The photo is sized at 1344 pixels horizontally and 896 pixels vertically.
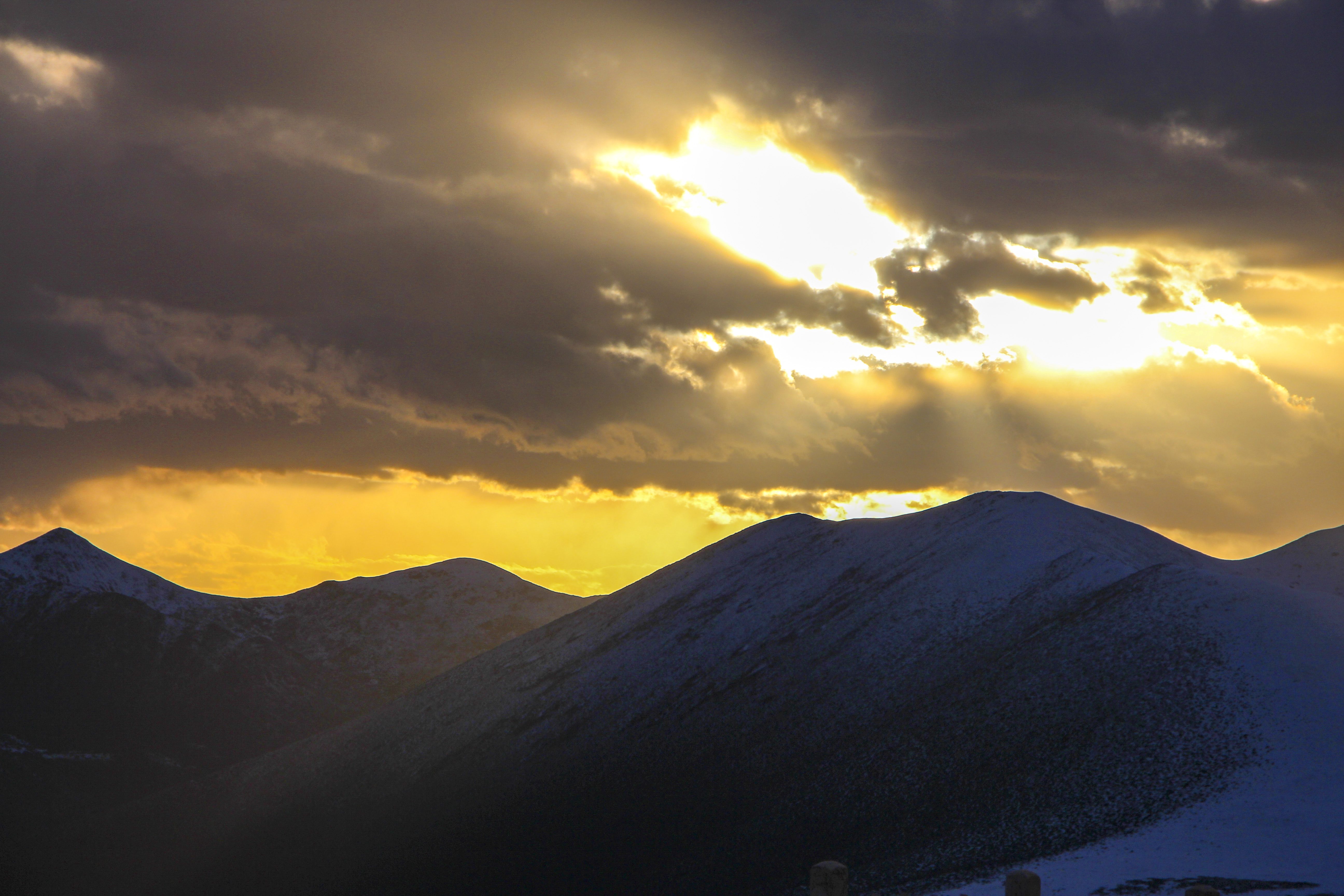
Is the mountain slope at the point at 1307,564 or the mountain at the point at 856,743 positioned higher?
the mountain slope at the point at 1307,564

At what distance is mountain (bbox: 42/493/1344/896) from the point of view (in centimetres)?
5106

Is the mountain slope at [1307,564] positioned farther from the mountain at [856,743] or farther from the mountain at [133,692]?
the mountain at [133,692]

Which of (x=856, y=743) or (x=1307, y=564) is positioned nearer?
(x=856, y=743)

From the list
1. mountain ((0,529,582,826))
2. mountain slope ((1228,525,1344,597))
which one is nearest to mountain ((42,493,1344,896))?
mountain slope ((1228,525,1344,597))

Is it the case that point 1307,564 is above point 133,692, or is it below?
above

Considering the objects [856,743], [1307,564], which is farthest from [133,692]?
[1307,564]

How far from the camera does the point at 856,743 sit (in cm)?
7381

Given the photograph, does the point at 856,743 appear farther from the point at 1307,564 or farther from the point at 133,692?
the point at 133,692

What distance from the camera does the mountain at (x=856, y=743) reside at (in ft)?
168

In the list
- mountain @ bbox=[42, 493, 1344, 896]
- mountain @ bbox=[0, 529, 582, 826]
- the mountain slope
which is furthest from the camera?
mountain @ bbox=[0, 529, 582, 826]

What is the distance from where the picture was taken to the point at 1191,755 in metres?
53.3

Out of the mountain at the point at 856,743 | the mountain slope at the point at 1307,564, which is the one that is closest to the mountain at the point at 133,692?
the mountain at the point at 856,743

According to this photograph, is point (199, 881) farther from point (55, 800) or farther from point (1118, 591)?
point (1118, 591)

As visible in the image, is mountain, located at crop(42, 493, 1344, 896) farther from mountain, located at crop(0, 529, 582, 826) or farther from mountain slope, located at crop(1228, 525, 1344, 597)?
mountain, located at crop(0, 529, 582, 826)
